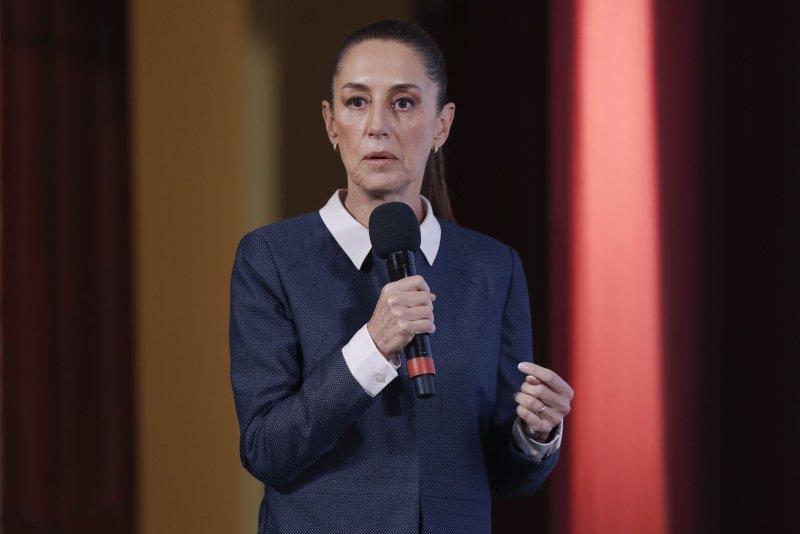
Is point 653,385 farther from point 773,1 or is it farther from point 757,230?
point 773,1

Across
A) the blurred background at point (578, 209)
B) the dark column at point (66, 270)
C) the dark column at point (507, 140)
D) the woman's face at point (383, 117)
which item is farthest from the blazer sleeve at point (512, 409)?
the dark column at point (66, 270)

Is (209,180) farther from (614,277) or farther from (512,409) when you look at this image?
(512,409)

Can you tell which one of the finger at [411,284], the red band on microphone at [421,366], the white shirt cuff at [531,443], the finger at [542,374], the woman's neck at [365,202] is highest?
the woman's neck at [365,202]

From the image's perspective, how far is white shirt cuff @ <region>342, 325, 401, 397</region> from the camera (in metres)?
1.09

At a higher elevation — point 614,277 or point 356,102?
point 356,102

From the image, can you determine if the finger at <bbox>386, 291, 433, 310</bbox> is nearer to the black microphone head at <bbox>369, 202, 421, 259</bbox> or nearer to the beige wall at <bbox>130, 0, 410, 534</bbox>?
the black microphone head at <bbox>369, 202, 421, 259</bbox>

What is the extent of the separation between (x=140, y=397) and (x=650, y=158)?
1.39 m

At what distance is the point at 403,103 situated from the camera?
1234 mm

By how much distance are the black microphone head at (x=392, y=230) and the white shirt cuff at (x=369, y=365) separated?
0.10 metres

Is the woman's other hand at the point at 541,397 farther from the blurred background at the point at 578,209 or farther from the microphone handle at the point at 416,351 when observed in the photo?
the blurred background at the point at 578,209

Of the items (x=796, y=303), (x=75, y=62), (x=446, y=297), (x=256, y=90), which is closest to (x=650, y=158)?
(x=796, y=303)

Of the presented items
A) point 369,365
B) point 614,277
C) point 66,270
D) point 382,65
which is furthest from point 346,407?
point 66,270

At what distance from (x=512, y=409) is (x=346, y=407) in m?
0.27

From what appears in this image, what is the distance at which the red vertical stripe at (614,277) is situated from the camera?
6.12ft
